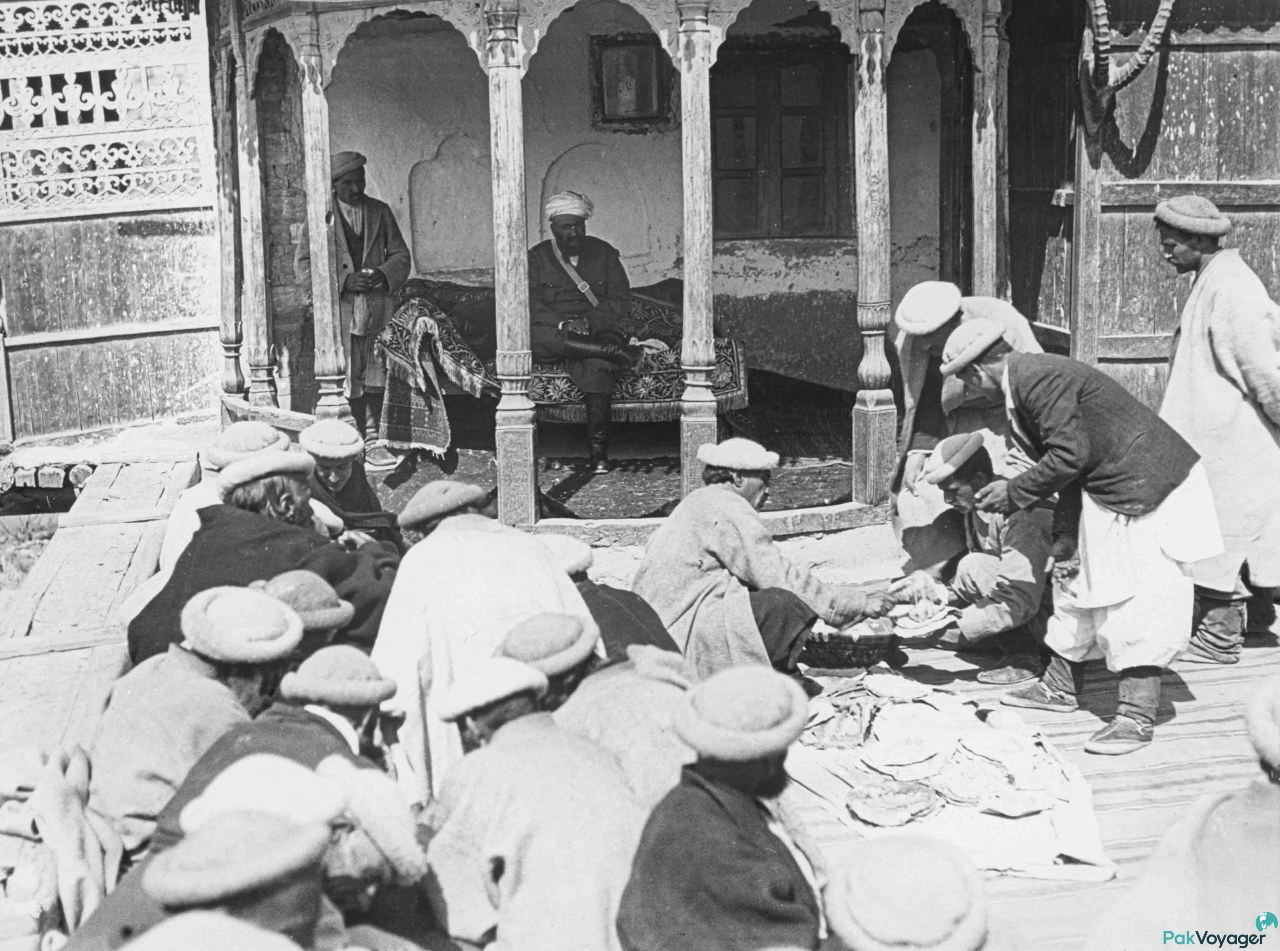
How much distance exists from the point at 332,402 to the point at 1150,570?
5.15m

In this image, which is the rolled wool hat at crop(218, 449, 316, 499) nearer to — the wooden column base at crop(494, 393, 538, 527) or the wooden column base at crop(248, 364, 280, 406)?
the wooden column base at crop(494, 393, 538, 527)

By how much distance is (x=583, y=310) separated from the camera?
10625 millimetres

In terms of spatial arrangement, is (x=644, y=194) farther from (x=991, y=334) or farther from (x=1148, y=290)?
(x=991, y=334)

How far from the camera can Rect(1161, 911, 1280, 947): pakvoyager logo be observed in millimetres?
3176

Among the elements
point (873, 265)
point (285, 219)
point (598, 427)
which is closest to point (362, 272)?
point (285, 219)

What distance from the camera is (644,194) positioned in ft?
42.2

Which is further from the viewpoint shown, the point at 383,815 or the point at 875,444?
the point at 875,444

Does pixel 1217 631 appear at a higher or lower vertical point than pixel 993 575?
lower

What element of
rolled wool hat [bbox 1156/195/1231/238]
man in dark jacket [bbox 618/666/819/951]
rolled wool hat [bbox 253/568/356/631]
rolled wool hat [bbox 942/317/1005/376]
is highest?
rolled wool hat [bbox 1156/195/1231/238]

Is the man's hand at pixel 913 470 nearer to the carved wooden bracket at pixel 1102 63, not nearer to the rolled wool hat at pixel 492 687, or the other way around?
the carved wooden bracket at pixel 1102 63

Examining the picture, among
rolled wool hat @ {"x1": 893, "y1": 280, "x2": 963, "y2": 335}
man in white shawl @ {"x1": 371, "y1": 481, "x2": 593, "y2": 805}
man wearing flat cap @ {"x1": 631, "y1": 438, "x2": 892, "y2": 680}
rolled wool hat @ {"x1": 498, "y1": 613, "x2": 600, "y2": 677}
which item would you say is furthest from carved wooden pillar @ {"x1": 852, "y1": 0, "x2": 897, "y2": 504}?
rolled wool hat @ {"x1": 498, "y1": 613, "x2": 600, "y2": 677}

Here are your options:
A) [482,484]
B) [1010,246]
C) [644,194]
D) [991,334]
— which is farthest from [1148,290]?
[644,194]

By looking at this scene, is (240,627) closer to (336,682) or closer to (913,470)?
(336,682)

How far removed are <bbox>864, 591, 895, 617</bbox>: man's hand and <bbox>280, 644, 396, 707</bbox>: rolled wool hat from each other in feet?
9.09
